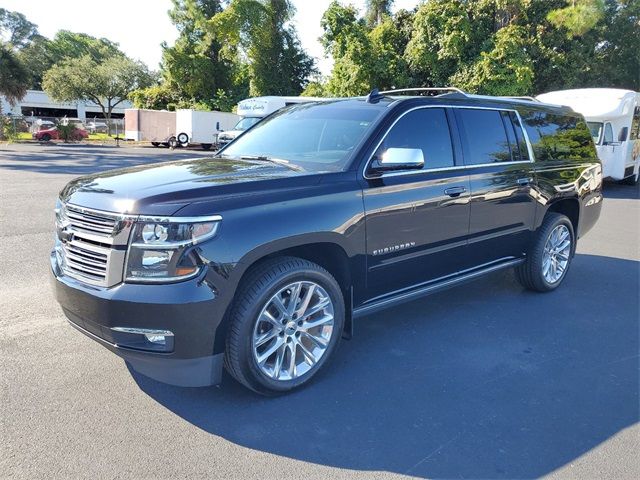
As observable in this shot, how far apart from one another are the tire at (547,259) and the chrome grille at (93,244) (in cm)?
416

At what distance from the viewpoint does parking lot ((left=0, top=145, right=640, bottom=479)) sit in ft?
9.09

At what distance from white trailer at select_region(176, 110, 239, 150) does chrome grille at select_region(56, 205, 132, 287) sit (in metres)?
31.2

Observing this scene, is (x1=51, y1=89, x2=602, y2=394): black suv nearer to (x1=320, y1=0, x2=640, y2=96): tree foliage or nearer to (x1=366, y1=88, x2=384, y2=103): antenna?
(x1=366, y1=88, x2=384, y2=103): antenna

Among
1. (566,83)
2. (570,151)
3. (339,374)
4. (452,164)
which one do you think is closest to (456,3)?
(566,83)

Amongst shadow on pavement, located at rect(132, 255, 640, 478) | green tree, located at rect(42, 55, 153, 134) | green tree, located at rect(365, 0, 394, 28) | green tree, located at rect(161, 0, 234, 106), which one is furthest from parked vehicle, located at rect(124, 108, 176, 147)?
shadow on pavement, located at rect(132, 255, 640, 478)

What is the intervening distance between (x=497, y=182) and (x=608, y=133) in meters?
12.8

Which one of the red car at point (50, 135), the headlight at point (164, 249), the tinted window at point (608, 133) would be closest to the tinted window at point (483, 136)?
the headlight at point (164, 249)

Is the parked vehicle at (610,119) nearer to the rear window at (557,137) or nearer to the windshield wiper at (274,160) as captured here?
the rear window at (557,137)

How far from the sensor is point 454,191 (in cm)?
432

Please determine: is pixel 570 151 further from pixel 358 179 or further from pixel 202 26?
pixel 202 26

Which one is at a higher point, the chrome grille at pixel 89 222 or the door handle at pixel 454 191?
the door handle at pixel 454 191

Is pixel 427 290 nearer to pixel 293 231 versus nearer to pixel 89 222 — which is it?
pixel 293 231

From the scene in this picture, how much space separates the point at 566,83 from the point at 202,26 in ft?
97.6

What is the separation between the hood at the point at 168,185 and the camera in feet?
9.59
